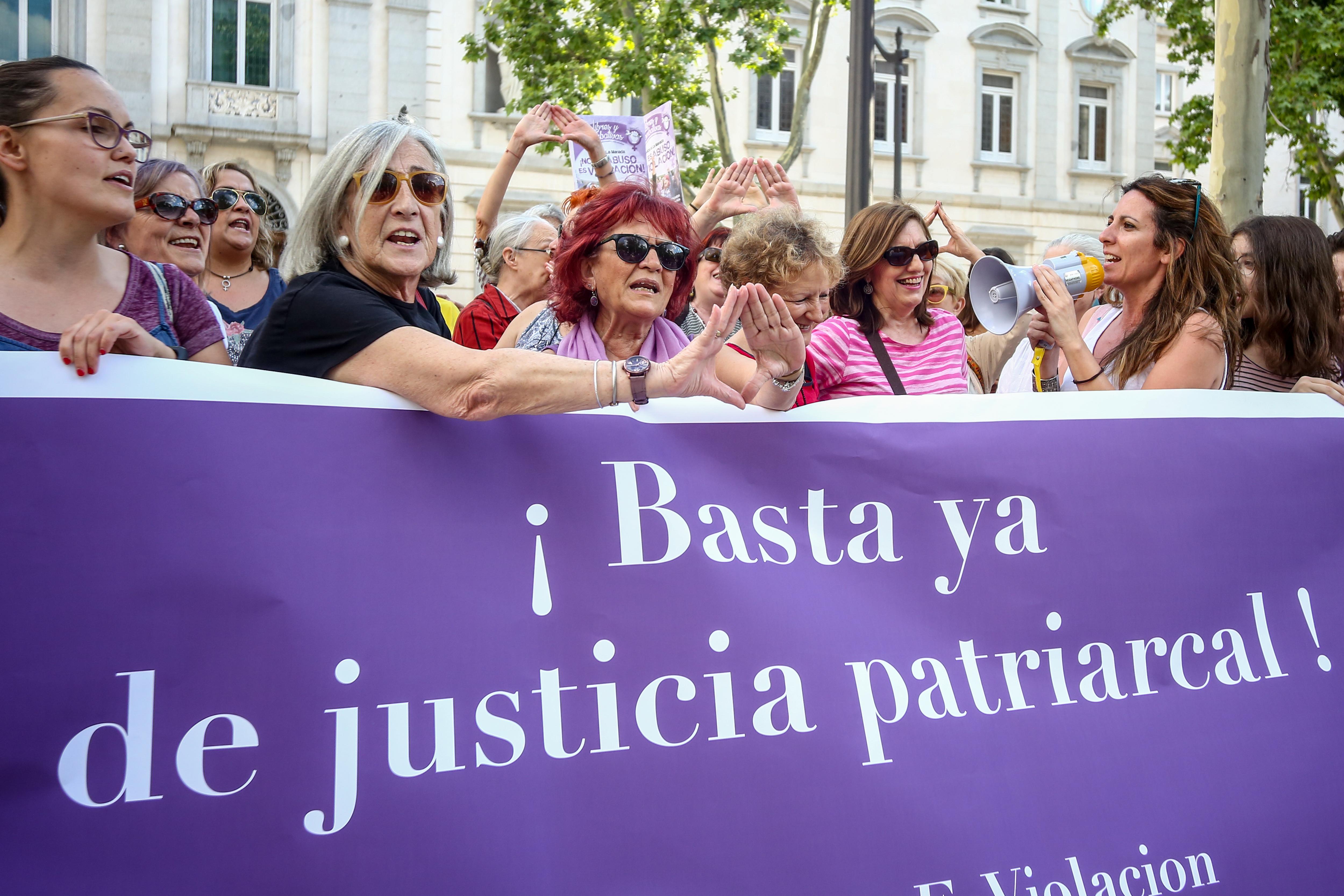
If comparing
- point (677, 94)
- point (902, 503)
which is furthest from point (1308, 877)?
point (677, 94)

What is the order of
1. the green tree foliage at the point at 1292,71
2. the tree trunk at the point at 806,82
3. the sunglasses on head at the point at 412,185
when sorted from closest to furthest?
the sunglasses on head at the point at 412,185
the green tree foliage at the point at 1292,71
the tree trunk at the point at 806,82

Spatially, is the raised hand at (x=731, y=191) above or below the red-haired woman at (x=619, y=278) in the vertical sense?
above

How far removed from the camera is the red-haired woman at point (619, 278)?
2.82m

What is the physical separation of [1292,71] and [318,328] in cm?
1493

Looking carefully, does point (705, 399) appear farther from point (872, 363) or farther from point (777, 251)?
point (872, 363)

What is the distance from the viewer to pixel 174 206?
373 centimetres

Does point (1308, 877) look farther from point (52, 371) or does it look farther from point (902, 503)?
point (52, 371)

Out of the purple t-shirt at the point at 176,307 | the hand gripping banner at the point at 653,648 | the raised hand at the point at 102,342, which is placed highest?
the purple t-shirt at the point at 176,307

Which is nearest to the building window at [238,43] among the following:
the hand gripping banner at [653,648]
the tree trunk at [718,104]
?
the tree trunk at [718,104]

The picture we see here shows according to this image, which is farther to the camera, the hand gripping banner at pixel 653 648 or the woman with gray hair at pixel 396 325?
the woman with gray hair at pixel 396 325

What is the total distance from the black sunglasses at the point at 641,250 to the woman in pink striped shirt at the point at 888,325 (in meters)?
0.65

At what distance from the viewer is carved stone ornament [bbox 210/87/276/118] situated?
1877 cm

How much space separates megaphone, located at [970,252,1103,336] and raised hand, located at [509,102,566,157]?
1911 mm

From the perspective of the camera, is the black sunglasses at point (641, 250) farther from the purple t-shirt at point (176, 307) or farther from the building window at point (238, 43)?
the building window at point (238, 43)
